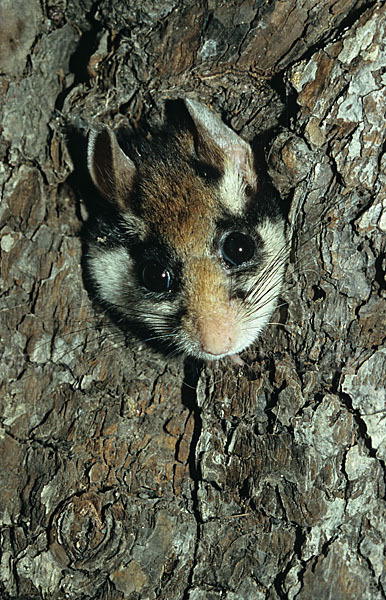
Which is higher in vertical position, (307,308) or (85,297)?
(85,297)

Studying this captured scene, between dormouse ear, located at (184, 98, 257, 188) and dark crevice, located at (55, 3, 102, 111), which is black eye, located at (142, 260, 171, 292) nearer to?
dormouse ear, located at (184, 98, 257, 188)

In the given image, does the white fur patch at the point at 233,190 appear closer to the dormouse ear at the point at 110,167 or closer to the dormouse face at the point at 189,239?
the dormouse face at the point at 189,239

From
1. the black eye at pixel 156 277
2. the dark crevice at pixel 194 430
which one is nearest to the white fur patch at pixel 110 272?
the black eye at pixel 156 277

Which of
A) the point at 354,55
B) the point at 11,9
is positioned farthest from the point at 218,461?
the point at 11,9

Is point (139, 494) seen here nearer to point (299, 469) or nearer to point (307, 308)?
point (299, 469)

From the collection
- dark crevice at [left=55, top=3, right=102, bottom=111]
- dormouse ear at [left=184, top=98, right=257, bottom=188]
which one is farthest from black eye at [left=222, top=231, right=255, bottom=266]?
dark crevice at [left=55, top=3, right=102, bottom=111]

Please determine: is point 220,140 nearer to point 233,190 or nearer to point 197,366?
point 233,190
